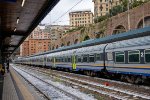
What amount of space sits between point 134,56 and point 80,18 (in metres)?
86.2

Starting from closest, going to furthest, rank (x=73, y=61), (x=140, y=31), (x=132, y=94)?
(x=132, y=94)
(x=140, y=31)
(x=73, y=61)

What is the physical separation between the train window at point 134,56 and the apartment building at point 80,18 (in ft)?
244

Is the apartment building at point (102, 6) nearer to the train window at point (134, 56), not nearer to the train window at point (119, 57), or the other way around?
the train window at point (119, 57)

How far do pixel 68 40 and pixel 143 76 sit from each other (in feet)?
251

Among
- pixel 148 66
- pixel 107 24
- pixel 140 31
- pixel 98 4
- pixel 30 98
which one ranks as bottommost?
pixel 30 98

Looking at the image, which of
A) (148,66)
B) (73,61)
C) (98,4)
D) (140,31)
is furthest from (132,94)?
(98,4)

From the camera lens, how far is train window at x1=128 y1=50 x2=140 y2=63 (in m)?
19.0

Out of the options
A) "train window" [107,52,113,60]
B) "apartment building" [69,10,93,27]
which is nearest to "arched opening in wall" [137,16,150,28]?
"train window" [107,52,113,60]

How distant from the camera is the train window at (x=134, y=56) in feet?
62.3

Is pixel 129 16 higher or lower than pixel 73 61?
higher

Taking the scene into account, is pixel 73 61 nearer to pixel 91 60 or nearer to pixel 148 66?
pixel 91 60

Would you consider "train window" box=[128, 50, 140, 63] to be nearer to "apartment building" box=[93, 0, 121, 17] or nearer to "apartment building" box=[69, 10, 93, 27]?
"apartment building" box=[69, 10, 93, 27]

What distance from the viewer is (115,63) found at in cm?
2278

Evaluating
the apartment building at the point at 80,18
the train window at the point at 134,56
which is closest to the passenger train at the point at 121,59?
the train window at the point at 134,56
